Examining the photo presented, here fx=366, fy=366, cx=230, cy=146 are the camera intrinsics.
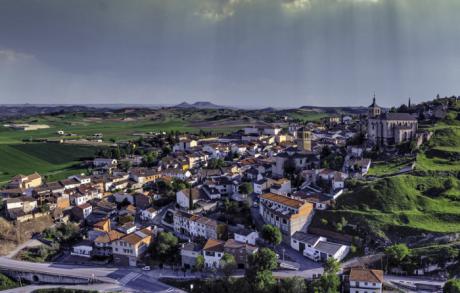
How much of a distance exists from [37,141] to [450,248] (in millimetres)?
125287

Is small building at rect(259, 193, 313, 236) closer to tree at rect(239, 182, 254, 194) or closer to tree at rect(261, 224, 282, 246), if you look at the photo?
tree at rect(261, 224, 282, 246)

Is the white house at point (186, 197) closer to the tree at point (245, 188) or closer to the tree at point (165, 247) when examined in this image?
the tree at point (245, 188)

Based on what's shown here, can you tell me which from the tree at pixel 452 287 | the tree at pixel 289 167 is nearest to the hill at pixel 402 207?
the tree at pixel 452 287

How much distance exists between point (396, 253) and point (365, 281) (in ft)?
17.6

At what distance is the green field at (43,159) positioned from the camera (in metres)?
83.8

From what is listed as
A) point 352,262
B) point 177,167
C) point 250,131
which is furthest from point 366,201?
point 250,131

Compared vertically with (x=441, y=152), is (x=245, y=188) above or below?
below

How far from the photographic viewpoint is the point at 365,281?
33.4 meters

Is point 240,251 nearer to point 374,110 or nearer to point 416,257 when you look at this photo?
point 416,257

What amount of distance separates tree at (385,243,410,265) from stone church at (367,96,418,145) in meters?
30.9

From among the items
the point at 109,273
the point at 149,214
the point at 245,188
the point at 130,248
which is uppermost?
the point at 245,188

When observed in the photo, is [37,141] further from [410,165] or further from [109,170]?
[410,165]

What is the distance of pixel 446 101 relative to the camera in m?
85.7

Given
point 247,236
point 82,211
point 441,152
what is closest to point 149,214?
point 82,211
